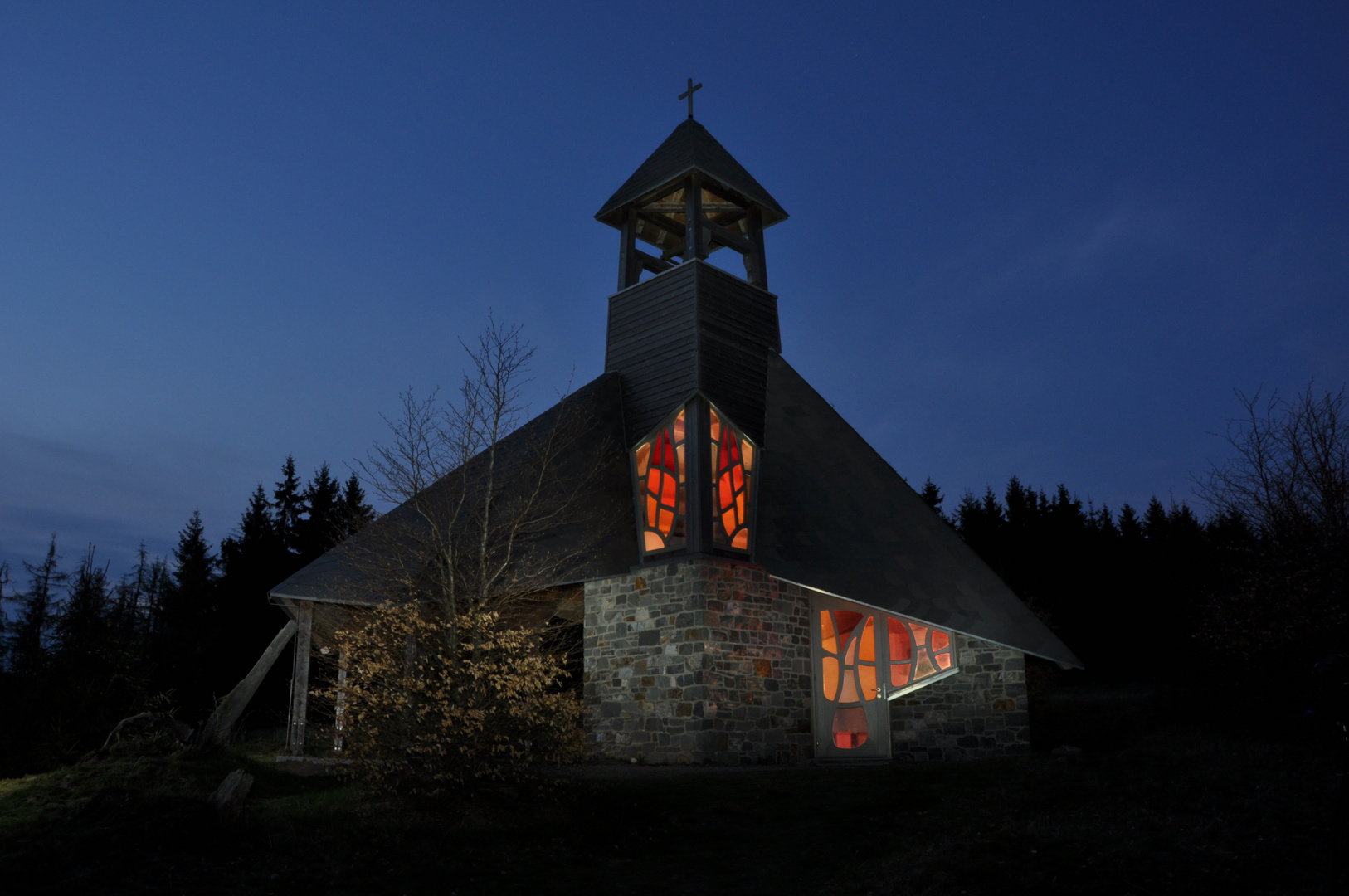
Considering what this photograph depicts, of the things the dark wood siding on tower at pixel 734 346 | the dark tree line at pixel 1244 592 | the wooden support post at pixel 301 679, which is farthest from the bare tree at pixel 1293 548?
the wooden support post at pixel 301 679

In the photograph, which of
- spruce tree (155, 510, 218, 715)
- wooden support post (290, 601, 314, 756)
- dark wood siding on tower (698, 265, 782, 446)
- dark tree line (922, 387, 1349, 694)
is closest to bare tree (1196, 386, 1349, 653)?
dark tree line (922, 387, 1349, 694)

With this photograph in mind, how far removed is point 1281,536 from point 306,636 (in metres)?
15.4

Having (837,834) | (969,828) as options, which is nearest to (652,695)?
(837,834)

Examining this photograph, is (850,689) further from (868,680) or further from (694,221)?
(694,221)

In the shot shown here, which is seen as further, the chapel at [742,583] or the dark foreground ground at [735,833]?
the chapel at [742,583]

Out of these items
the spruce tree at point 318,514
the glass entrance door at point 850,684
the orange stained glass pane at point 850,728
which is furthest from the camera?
the spruce tree at point 318,514

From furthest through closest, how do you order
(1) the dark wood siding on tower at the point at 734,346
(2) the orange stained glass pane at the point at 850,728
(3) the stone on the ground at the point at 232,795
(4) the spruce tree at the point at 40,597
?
(4) the spruce tree at the point at 40,597
(1) the dark wood siding on tower at the point at 734,346
(2) the orange stained glass pane at the point at 850,728
(3) the stone on the ground at the point at 232,795

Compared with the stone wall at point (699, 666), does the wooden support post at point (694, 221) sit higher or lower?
higher

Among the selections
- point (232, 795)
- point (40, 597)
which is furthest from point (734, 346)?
point (40, 597)

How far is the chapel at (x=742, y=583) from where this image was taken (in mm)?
12578

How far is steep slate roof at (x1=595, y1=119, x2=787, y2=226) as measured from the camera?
1642cm

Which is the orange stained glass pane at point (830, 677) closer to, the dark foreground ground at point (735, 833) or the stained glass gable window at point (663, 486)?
the stained glass gable window at point (663, 486)

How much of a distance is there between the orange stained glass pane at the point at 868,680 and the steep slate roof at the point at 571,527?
3.68 meters

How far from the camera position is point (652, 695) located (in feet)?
42.3
